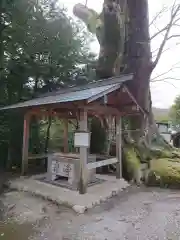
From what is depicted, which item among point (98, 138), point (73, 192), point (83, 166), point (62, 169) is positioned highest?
point (98, 138)

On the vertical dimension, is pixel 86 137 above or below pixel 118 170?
above

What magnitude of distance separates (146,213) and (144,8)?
709 cm

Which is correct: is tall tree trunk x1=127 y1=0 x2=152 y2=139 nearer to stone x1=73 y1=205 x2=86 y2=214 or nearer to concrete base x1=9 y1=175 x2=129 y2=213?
concrete base x1=9 y1=175 x2=129 y2=213

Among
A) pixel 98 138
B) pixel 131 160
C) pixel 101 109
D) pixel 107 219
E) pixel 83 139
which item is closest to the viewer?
pixel 107 219

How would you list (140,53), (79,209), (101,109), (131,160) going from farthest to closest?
1. (140,53)
2. (131,160)
3. (101,109)
4. (79,209)

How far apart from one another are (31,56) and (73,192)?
17.2 ft

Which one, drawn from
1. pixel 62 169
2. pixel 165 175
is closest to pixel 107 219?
pixel 62 169

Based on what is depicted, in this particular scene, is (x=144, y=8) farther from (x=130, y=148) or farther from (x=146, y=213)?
(x=146, y=213)

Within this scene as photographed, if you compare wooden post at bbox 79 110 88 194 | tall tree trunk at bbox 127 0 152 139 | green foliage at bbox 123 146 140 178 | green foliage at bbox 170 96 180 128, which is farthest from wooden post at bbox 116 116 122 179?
green foliage at bbox 170 96 180 128

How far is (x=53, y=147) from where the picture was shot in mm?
9602

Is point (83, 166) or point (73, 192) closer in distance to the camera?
point (83, 166)

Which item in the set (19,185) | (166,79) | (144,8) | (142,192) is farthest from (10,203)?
(166,79)

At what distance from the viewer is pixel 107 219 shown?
3.95 metres

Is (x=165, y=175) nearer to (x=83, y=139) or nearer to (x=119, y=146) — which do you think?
(x=119, y=146)
